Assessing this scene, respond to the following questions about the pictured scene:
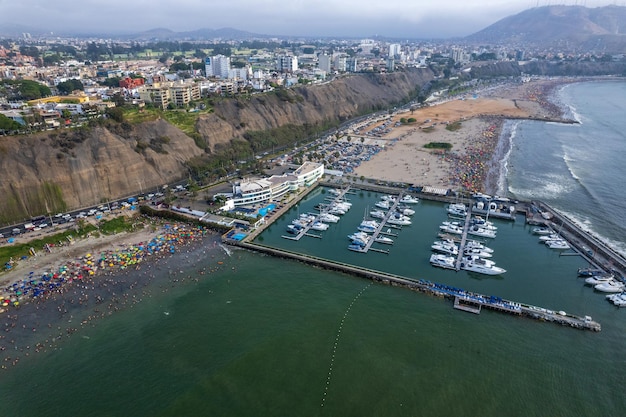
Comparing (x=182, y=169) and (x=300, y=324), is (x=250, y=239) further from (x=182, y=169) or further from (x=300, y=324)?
(x=182, y=169)

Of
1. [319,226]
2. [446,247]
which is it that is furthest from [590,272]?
[319,226]

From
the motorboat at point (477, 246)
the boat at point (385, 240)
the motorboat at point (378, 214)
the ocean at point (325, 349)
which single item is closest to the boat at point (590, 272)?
the ocean at point (325, 349)

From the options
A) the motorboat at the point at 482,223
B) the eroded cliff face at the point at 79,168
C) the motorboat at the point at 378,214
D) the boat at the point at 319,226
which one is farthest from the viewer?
the motorboat at the point at 378,214

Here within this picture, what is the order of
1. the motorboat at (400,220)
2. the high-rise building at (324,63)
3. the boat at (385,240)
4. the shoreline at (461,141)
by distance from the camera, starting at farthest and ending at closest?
the high-rise building at (324,63)
the shoreline at (461,141)
the motorboat at (400,220)
the boat at (385,240)

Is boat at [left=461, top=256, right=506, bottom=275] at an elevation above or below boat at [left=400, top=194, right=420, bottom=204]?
below

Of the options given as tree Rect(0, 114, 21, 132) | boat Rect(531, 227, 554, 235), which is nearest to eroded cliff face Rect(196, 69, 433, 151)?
tree Rect(0, 114, 21, 132)

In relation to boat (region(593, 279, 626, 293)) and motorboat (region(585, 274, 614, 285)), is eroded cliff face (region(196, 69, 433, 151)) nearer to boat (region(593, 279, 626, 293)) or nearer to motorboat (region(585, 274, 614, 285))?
motorboat (region(585, 274, 614, 285))

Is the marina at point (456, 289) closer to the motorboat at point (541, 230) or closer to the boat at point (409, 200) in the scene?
the motorboat at point (541, 230)
